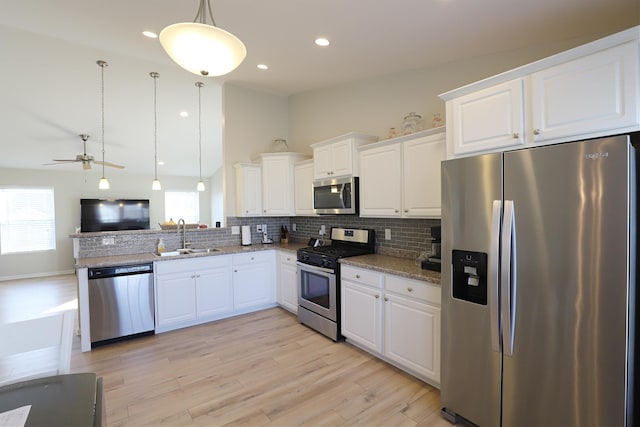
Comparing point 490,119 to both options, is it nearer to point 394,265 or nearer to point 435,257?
point 435,257

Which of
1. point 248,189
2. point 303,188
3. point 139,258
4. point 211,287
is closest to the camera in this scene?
point 139,258

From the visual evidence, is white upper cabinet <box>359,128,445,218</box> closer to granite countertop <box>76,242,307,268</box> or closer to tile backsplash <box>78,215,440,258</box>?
tile backsplash <box>78,215,440,258</box>

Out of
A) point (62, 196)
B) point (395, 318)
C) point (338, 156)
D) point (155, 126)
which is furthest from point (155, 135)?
point (395, 318)

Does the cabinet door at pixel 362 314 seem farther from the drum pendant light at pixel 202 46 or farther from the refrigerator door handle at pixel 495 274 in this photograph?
the drum pendant light at pixel 202 46

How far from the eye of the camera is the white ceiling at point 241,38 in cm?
228

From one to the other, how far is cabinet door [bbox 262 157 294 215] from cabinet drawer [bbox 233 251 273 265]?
634 mm

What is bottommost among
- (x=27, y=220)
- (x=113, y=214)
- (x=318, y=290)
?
(x=318, y=290)

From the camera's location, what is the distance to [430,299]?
2346mm

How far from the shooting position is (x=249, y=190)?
4527 mm

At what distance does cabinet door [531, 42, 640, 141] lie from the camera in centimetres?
144

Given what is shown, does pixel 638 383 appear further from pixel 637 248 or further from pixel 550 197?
pixel 550 197

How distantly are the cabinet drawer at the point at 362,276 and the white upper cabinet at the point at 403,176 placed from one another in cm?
63

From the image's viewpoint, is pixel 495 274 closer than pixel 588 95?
No

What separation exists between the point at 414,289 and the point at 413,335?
38 cm
